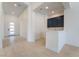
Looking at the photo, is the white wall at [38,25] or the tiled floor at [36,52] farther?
the white wall at [38,25]

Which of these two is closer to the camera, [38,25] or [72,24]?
[72,24]

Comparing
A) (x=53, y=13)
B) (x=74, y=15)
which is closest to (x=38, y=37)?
(x=53, y=13)

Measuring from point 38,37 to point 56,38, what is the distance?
3205mm

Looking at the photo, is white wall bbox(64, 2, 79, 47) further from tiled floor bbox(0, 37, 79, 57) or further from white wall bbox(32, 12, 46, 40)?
white wall bbox(32, 12, 46, 40)

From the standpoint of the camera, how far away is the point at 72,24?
3479 mm

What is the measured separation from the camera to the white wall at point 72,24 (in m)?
3.27

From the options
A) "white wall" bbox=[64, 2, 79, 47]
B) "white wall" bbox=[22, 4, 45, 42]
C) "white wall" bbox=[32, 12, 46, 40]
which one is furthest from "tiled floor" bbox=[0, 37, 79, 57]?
"white wall" bbox=[32, 12, 46, 40]

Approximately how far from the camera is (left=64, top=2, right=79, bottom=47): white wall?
10.7 ft

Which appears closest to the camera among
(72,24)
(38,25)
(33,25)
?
(72,24)

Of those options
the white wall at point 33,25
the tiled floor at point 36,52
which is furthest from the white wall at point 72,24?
the white wall at point 33,25

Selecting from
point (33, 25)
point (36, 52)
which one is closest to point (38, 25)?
point (33, 25)

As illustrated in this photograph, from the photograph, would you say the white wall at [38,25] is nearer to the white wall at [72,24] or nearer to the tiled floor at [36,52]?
the tiled floor at [36,52]

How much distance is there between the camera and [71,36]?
11.6ft

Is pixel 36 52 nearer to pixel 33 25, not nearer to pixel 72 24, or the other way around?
pixel 72 24
